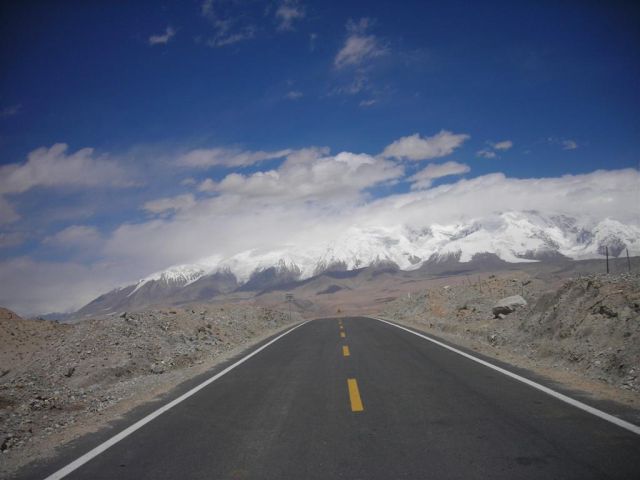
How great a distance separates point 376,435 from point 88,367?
11990mm

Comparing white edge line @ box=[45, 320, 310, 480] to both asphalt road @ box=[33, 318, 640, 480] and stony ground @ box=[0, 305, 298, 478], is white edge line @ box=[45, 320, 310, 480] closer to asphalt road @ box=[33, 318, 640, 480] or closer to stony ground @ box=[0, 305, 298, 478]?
asphalt road @ box=[33, 318, 640, 480]

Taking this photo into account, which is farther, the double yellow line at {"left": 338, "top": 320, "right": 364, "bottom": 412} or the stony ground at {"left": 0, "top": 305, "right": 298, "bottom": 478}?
the stony ground at {"left": 0, "top": 305, "right": 298, "bottom": 478}

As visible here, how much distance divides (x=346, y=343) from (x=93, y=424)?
10652 mm

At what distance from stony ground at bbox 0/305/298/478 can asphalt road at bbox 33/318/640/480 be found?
1756 mm

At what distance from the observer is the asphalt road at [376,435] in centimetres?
483

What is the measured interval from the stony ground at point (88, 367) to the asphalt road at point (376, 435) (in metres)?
1.76

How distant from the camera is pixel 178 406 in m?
8.24

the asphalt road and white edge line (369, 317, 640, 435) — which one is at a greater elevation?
the asphalt road

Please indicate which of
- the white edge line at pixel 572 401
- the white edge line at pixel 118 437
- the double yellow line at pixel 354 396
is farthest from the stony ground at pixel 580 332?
the white edge line at pixel 118 437

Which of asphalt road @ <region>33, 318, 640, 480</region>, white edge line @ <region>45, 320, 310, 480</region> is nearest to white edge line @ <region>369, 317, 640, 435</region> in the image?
asphalt road @ <region>33, 318, 640, 480</region>

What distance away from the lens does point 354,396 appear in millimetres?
8062

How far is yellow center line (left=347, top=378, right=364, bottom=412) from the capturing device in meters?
7.25

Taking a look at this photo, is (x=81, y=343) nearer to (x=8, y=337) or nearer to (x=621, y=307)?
(x=8, y=337)

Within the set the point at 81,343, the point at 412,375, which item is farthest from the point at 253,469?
the point at 81,343
